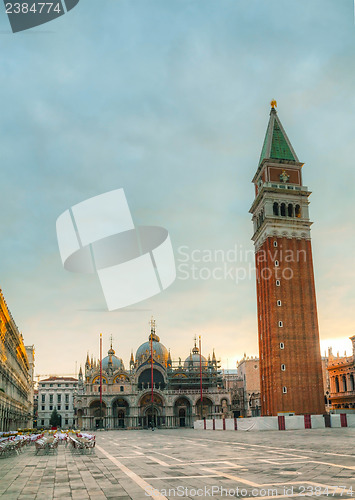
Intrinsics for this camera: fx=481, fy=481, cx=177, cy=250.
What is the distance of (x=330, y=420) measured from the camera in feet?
156

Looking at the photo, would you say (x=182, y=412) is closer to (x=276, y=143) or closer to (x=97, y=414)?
(x=97, y=414)

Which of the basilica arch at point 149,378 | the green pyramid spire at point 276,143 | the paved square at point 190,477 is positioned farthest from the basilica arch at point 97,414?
the paved square at point 190,477

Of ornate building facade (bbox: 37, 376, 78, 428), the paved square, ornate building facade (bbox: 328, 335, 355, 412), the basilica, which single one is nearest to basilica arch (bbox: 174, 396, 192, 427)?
the basilica

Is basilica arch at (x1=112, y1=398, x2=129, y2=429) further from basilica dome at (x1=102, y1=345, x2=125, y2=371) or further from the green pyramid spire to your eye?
the green pyramid spire

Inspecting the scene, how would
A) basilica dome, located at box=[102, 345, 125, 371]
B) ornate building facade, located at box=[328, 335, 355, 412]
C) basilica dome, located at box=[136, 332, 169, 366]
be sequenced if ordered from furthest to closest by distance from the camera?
basilica dome, located at box=[102, 345, 125, 371] < basilica dome, located at box=[136, 332, 169, 366] < ornate building facade, located at box=[328, 335, 355, 412]

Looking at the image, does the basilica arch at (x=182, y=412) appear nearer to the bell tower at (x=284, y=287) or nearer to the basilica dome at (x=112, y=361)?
the basilica dome at (x=112, y=361)

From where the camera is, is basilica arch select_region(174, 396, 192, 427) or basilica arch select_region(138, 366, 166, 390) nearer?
basilica arch select_region(174, 396, 192, 427)

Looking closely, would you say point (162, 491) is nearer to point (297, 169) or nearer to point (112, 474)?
point (112, 474)

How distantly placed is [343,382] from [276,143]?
127 feet

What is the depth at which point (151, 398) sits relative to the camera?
89.0 m

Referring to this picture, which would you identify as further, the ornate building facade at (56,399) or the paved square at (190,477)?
the ornate building facade at (56,399)

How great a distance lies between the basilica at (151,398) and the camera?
91500 mm

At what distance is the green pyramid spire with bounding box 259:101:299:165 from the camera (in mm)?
74312

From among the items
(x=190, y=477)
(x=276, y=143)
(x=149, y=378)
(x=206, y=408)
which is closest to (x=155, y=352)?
(x=149, y=378)
